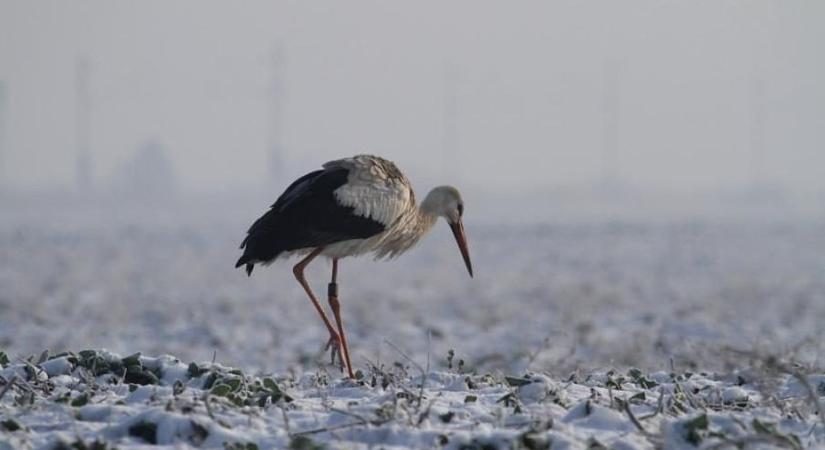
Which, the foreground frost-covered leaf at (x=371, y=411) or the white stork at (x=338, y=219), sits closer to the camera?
the foreground frost-covered leaf at (x=371, y=411)

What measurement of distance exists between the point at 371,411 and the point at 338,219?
3128 mm

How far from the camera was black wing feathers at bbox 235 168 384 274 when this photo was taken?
8180mm

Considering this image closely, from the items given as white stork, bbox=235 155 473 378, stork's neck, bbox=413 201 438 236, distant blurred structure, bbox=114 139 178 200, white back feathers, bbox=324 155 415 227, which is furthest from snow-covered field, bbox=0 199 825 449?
distant blurred structure, bbox=114 139 178 200

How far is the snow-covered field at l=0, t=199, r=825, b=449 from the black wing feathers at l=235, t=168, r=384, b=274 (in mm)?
795

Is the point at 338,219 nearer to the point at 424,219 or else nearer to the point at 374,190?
the point at 374,190

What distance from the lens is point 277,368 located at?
35.4ft

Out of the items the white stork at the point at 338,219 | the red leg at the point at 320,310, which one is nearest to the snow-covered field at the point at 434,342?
the red leg at the point at 320,310

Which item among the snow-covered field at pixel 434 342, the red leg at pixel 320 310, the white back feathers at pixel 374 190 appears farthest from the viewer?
the white back feathers at pixel 374 190

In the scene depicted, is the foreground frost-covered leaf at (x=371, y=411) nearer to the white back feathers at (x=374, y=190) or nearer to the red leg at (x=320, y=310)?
the red leg at (x=320, y=310)

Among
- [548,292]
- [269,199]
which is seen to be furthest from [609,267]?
[269,199]

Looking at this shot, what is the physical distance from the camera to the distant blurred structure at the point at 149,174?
288ft

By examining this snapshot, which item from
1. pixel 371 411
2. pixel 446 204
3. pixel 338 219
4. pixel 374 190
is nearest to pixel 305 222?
pixel 338 219

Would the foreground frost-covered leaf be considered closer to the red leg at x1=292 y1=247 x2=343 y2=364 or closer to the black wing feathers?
the red leg at x1=292 y1=247 x2=343 y2=364

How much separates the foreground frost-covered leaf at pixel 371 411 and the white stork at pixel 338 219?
149cm
